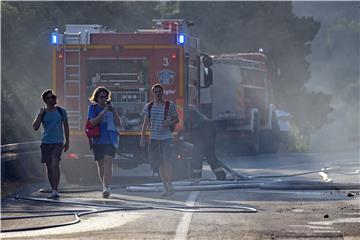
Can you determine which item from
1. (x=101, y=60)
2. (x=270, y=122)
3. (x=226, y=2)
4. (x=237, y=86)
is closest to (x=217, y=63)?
(x=237, y=86)

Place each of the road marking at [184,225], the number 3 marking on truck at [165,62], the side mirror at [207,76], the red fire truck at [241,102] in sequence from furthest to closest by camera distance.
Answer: the red fire truck at [241,102], the side mirror at [207,76], the number 3 marking on truck at [165,62], the road marking at [184,225]

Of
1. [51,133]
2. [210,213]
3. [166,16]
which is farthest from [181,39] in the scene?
[166,16]

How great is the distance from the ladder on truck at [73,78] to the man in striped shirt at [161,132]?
4744mm

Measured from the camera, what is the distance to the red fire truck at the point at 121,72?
64.5ft

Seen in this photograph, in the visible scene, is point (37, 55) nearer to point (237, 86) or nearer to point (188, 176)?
point (237, 86)

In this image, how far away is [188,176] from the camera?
746 inches

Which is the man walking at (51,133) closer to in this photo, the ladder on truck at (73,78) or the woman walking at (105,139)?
the woman walking at (105,139)

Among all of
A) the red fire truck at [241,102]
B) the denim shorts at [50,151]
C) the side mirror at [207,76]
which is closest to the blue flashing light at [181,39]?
the side mirror at [207,76]

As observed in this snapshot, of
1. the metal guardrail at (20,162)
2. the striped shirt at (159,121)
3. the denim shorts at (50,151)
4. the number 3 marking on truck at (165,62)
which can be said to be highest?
the number 3 marking on truck at (165,62)

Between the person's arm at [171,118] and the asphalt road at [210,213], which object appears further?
the person's arm at [171,118]

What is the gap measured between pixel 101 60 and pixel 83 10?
16401 millimetres

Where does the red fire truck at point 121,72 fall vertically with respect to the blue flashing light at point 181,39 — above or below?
below

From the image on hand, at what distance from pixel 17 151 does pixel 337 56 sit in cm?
8395

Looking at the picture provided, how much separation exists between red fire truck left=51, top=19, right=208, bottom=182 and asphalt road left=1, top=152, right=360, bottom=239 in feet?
8.06
